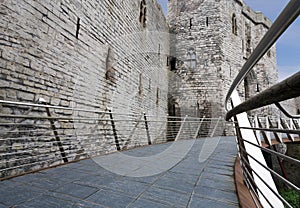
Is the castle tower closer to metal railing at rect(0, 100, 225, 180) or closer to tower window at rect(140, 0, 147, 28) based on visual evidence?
tower window at rect(140, 0, 147, 28)

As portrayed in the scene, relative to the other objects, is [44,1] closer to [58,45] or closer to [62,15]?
[62,15]

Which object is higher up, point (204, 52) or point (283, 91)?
point (204, 52)

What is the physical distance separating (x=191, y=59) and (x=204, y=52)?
79cm

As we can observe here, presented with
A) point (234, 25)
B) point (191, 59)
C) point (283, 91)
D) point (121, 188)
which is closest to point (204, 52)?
point (191, 59)

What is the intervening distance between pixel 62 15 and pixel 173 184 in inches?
138

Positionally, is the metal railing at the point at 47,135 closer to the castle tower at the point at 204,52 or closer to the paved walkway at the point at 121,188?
the paved walkway at the point at 121,188

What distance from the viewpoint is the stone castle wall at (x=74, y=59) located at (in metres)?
2.54

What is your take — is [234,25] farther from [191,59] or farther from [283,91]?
[283,91]

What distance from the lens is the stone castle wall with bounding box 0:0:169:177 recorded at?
2545mm

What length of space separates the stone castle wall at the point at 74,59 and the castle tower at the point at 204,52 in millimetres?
3814

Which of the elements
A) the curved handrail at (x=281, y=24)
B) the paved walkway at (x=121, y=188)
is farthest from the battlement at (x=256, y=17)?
the curved handrail at (x=281, y=24)

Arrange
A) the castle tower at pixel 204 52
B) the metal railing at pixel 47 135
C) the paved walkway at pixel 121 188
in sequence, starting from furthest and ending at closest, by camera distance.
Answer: the castle tower at pixel 204 52, the metal railing at pixel 47 135, the paved walkway at pixel 121 188

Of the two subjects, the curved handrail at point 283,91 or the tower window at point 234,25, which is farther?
the tower window at point 234,25

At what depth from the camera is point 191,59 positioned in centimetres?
1053
